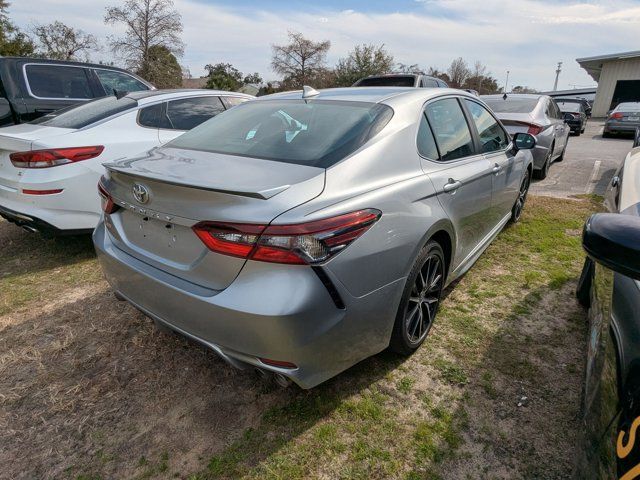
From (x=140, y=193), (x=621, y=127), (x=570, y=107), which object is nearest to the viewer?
(x=140, y=193)

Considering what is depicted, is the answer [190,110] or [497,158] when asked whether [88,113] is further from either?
[497,158]

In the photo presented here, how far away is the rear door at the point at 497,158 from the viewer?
11.2ft

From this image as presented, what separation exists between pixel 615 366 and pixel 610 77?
35326mm

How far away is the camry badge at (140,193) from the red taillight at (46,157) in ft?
7.13

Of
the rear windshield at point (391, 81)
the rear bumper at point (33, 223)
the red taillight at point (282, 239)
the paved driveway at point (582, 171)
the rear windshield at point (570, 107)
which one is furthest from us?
the rear windshield at point (570, 107)

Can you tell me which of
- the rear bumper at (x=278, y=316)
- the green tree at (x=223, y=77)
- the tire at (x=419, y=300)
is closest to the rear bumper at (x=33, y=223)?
the rear bumper at (x=278, y=316)

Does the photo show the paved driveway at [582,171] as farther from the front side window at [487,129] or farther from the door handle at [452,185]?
the door handle at [452,185]

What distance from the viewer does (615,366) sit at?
4.04ft

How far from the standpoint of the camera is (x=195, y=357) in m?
2.62

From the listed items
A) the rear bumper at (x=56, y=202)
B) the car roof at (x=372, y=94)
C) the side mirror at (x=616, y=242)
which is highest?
the car roof at (x=372, y=94)

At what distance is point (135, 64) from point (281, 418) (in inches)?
1318

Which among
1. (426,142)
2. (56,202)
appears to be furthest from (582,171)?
(56,202)

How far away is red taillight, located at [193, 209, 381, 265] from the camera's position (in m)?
1.67

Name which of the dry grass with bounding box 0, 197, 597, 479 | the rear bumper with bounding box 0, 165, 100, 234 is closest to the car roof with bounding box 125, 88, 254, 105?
the rear bumper with bounding box 0, 165, 100, 234
